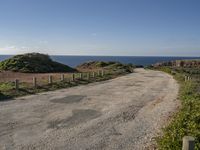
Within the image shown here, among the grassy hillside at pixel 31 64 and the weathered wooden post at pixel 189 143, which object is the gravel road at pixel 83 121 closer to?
the weathered wooden post at pixel 189 143

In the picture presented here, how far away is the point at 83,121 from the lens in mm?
13289

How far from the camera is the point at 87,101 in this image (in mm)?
18781

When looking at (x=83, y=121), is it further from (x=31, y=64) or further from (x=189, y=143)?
(x=31, y=64)

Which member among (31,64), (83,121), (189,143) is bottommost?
(83,121)

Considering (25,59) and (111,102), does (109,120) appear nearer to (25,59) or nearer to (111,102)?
(111,102)

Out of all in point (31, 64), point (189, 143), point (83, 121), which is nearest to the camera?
point (189, 143)

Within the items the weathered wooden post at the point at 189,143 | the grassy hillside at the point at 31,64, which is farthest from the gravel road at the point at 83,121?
the grassy hillside at the point at 31,64

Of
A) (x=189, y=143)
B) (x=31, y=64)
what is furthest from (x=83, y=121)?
(x=31, y=64)

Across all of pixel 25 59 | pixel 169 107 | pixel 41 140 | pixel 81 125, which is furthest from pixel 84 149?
pixel 25 59

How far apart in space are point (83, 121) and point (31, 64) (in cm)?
3967

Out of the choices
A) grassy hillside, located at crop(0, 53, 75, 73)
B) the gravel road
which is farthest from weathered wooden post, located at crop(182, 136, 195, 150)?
grassy hillside, located at crop(0, 53, 75, 73)

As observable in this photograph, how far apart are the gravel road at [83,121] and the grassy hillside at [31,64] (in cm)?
3006

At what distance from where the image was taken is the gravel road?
10.1 meters

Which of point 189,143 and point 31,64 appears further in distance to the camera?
point 31,64
